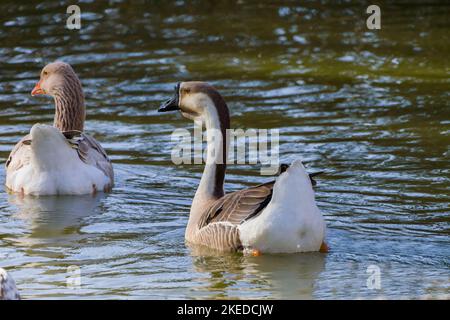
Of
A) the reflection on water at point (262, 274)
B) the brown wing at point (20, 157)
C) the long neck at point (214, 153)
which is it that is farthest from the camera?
the brown wing at point (20, 157)

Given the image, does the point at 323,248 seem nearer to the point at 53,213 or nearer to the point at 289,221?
the point at 289,221

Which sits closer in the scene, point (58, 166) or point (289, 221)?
point (289, 221)

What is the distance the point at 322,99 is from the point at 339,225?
5290mm

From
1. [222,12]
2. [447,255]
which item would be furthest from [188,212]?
[222,12]

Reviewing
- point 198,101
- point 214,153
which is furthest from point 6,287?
point 198,101

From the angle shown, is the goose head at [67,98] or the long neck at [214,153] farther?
the goose head at [67,98]

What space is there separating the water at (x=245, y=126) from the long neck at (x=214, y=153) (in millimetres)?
Result: 413

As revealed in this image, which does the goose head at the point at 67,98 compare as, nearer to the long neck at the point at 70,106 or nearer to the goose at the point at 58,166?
the long neck at the point at 70,106

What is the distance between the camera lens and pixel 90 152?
483 inches

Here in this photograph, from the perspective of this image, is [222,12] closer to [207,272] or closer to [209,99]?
[209,99]

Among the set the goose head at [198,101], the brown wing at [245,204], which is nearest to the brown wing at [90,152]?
the goose head at [198,101]

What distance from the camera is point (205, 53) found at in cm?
1841

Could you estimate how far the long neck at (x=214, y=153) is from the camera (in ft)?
33.6

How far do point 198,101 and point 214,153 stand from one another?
51 centimetres
